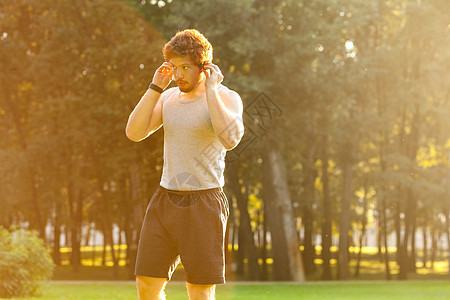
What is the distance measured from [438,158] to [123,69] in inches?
708

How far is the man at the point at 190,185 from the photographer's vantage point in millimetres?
4477

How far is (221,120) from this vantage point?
435 cm

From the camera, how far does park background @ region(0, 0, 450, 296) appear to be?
26.1 m

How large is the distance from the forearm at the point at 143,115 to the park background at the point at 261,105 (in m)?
18.0

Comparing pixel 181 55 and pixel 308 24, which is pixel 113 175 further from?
pixel 181 55

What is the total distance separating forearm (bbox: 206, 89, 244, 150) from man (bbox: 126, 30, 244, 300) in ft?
0.04

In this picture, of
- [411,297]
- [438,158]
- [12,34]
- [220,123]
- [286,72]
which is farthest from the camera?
[438,158]

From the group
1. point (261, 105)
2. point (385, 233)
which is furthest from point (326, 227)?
point (261, 105)

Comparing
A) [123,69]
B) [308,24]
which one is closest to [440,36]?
[308,24]

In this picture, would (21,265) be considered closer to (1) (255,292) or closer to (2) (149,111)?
(1) (255,292)

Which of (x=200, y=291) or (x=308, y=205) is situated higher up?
(x=308, y=205)

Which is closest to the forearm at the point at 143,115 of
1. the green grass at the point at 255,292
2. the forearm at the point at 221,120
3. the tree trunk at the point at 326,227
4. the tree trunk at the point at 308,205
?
the forearm at the point at 221,120

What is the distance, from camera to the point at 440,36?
3288 centimetres

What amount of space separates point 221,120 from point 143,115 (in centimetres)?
55
